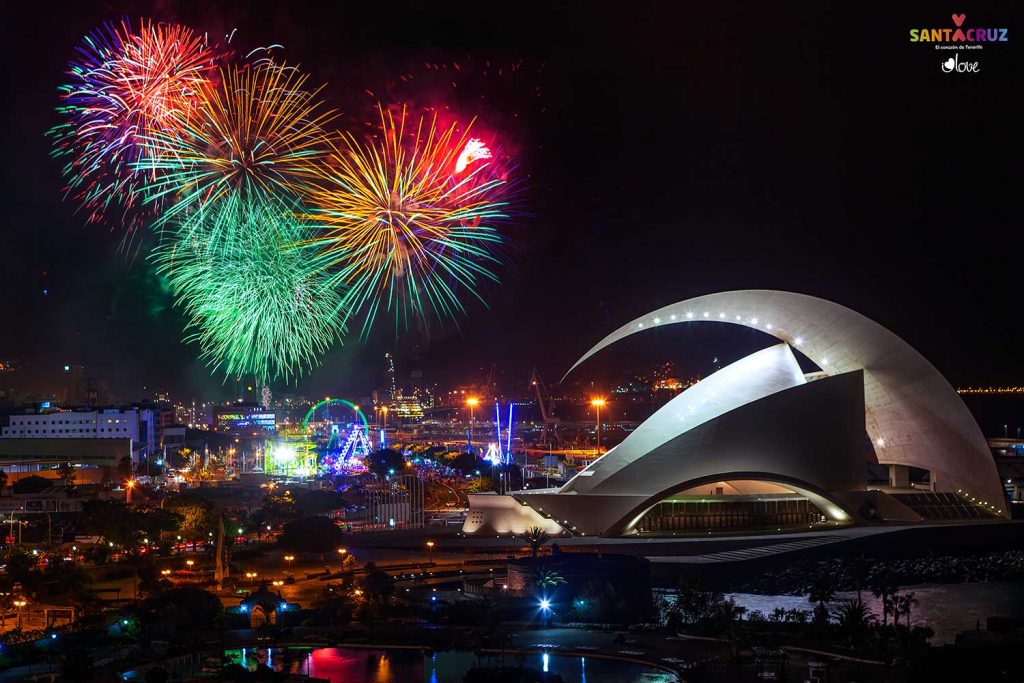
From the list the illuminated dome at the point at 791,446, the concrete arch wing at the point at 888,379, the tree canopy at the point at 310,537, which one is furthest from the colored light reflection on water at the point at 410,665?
the concrete arch wing at the point at 888,379

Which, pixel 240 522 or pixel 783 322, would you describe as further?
pixel 240 522

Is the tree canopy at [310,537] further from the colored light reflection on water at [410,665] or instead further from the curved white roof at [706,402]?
the colored light reflection on water at [410,665]

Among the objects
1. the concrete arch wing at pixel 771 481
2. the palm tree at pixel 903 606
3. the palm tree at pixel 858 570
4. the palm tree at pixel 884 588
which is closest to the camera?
the palm tree at pixel 903 606

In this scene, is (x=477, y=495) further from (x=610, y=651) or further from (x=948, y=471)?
(x=610, y=651)

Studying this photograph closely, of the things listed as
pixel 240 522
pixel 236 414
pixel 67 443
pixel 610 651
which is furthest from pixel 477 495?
pixel 236 414

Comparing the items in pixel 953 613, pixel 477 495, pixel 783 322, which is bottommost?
pixel 953 613

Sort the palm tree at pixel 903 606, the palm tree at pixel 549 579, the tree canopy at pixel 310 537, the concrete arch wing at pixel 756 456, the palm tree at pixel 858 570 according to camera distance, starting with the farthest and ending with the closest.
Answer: the tree canopy at pixel 310 537
the concrete arch wing at pixel 756 456
the palm tree at pixel 858 570
the palm tree at pixel 549 579
the palm tree at pixel 903 606

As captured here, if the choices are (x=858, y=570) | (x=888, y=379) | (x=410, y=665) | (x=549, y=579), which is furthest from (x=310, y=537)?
(x=888, y=379)

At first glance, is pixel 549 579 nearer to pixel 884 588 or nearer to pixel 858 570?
pixel 884 588
